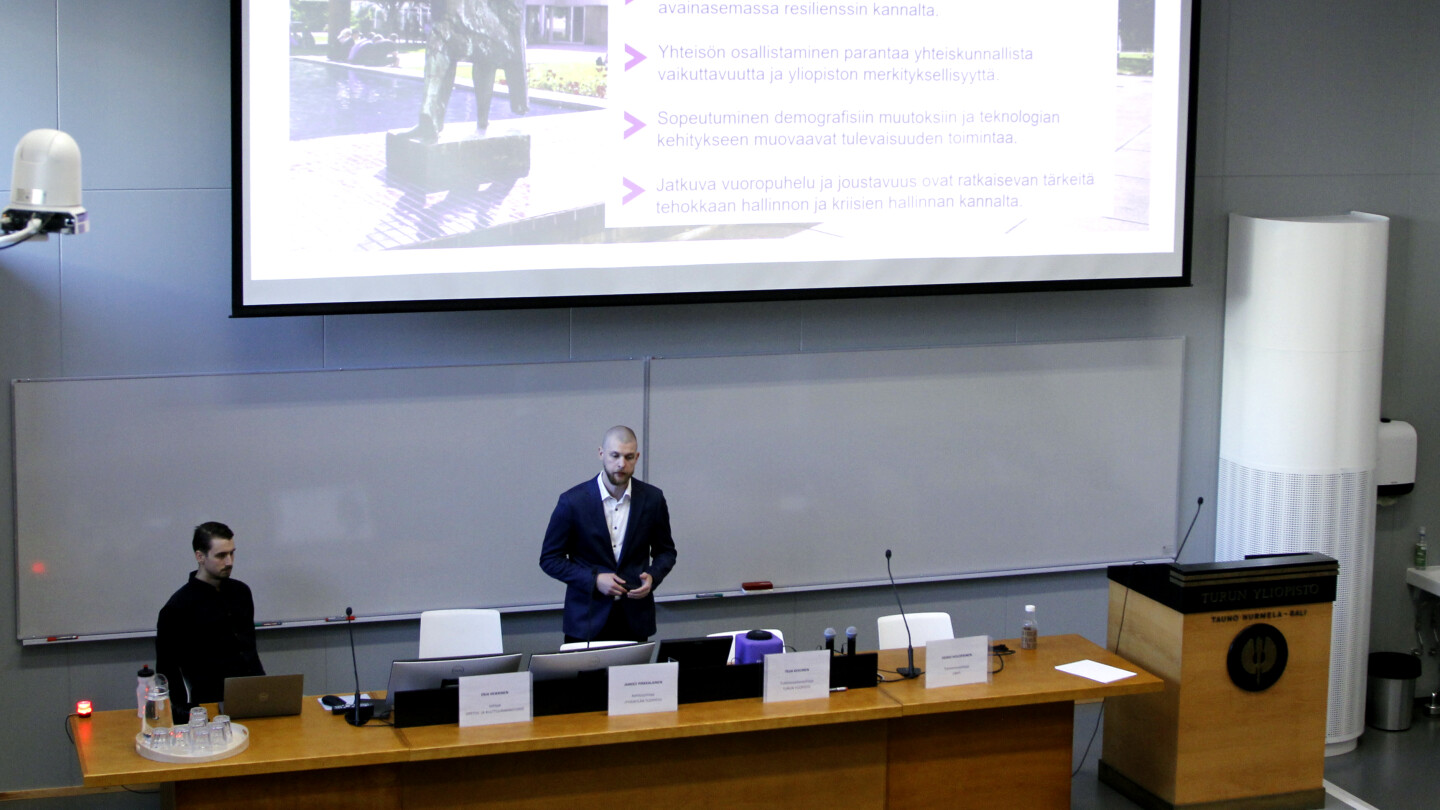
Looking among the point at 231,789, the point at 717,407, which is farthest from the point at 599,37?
the point at 231,789

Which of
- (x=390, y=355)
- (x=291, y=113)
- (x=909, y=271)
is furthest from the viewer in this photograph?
(x=909, y=271)

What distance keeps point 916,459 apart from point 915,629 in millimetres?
1033

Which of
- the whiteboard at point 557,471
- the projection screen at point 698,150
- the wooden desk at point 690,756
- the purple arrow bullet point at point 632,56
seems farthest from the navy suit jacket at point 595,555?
the purple arrow bullet point at point 632,56

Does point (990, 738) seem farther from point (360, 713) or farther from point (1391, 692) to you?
point (1391, 692)

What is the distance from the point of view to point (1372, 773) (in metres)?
6.36

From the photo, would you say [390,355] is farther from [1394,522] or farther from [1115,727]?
[1394,522]

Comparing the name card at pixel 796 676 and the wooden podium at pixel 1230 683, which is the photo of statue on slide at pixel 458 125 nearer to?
the name card at pixel 796 676

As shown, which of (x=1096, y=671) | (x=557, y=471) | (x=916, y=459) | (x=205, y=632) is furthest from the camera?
(x=916, y=459)

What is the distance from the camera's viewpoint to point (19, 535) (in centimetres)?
539

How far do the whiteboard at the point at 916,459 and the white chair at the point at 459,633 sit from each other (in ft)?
3.15

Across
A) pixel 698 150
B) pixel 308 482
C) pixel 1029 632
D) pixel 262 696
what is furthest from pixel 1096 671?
pixel 308 482

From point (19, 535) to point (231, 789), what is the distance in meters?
1.75

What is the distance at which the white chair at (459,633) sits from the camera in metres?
5.43

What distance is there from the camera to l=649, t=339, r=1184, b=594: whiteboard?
6195 millimetres
